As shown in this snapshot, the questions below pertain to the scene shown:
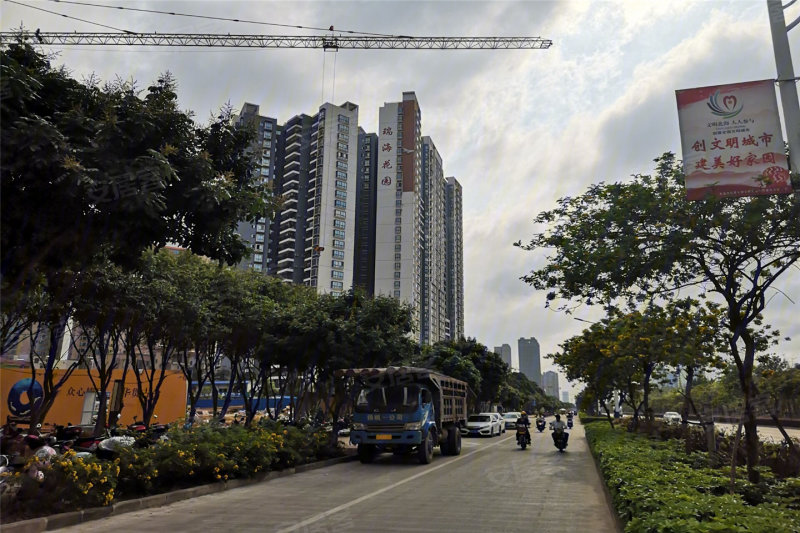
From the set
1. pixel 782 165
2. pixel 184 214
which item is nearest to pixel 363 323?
pixel 184 214

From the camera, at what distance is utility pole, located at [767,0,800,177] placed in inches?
264

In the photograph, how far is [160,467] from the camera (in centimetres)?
1002

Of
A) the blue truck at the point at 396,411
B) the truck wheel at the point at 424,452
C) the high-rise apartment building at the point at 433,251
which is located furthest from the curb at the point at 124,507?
the high-rise apartment building at the point at 433,251

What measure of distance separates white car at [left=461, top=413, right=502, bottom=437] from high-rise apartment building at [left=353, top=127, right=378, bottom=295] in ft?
237

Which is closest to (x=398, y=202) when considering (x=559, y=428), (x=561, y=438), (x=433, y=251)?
(x=433, y=251)

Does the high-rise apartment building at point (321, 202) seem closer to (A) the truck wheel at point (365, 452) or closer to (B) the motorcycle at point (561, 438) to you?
(B) the motorcycle at point (561, 438)

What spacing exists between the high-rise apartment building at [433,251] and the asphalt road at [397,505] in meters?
93.9

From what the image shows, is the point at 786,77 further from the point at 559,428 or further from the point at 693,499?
the point at 559,428

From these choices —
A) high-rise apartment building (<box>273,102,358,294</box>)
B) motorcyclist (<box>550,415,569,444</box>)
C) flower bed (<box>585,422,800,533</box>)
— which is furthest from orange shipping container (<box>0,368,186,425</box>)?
high-rise apartment building (<box>273,102,358,294</box>)

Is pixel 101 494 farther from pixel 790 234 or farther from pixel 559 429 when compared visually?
pixel 559 429

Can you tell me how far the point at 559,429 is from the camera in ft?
69.6

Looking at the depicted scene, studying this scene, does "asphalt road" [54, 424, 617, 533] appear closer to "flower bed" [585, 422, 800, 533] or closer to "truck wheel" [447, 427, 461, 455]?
"flower bed" [585, 422, 800, 533]

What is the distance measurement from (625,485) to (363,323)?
12.7 m

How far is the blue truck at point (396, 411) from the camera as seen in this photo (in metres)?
15.7
